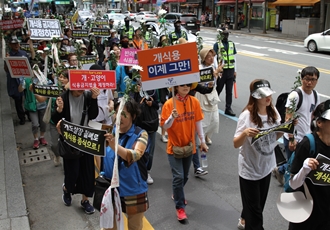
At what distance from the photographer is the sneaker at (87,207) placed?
15.6ft

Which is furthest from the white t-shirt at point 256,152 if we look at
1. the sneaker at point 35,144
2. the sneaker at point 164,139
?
the sneaker at point 35,144

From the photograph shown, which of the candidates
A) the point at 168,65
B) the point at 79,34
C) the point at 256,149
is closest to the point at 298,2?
the point at 79,34

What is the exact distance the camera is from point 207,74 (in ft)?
19.2

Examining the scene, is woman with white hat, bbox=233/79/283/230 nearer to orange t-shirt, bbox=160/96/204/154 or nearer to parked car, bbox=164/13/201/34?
orange t-shirt, bbox=160/96/204/154

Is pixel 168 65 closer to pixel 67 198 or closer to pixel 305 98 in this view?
pixel 305 98

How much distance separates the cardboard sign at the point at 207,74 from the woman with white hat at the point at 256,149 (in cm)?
215

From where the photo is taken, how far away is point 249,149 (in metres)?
3.72

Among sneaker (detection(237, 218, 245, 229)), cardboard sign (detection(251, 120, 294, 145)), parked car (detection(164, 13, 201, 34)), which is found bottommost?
sneaker (detection(237, 218, 245, 229))

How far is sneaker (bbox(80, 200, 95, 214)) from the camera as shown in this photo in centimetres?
475

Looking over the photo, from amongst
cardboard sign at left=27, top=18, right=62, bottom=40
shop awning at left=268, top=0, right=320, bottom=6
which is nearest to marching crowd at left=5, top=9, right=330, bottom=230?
cardboard sign at left=27, top=18, right=62, bottom=40

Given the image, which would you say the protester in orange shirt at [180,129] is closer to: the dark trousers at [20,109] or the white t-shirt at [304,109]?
the white t-shirt at [304,109]

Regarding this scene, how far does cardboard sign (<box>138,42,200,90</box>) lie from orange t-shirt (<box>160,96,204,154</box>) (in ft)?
0.89

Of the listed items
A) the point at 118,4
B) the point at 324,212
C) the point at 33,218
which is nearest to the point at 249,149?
the point at 324,212

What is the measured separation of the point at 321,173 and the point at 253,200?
95 cm
